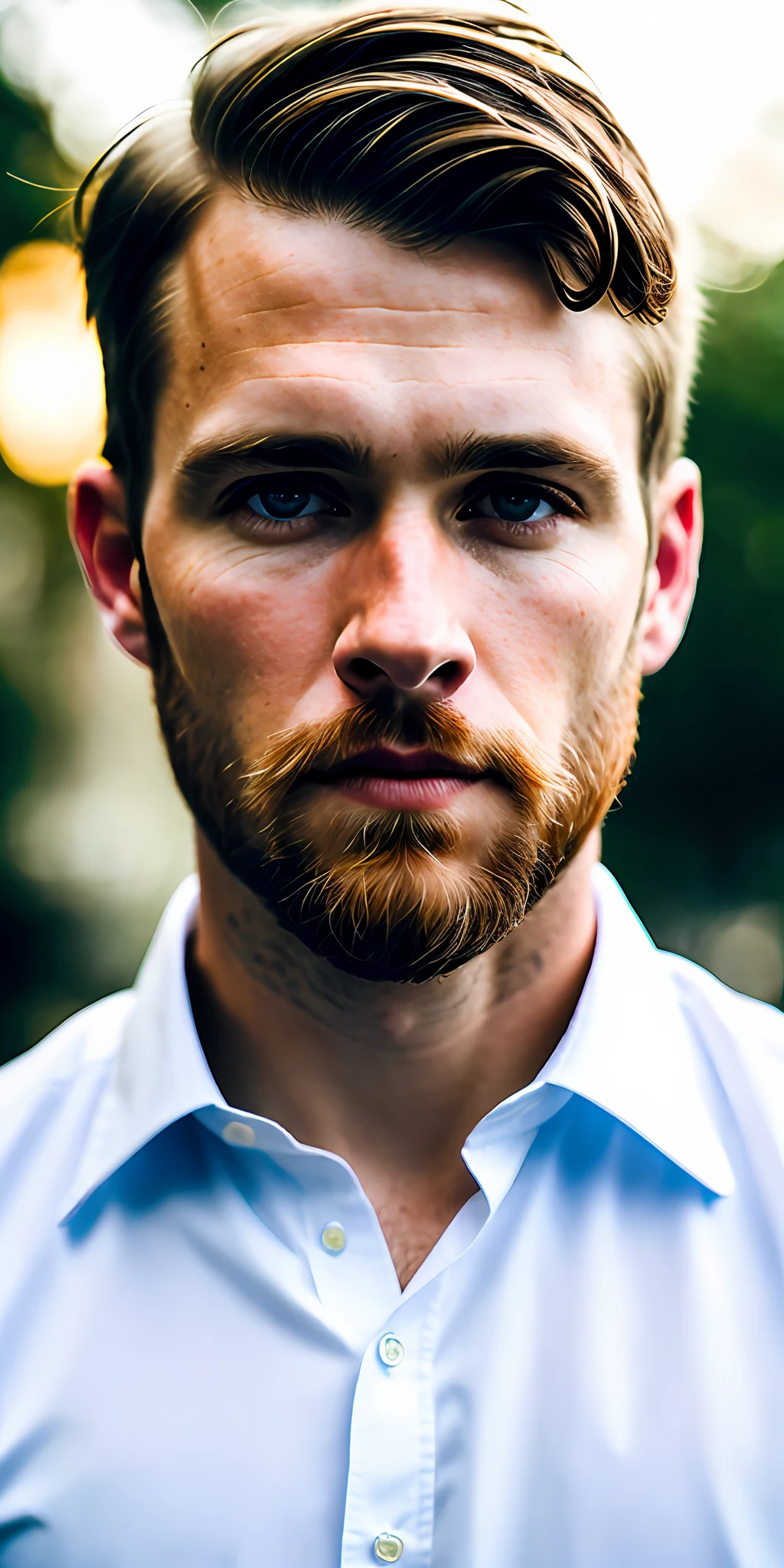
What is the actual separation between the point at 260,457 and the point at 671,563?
645 mm

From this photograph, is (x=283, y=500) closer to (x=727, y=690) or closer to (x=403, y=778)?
(x=403, y=778)

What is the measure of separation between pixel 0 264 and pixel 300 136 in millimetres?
2972

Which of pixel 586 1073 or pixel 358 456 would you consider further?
pixel 586 1073

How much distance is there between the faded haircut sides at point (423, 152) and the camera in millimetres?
1279

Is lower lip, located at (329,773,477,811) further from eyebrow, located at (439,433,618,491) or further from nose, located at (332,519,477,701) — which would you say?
eyebrow, located at (439,433,618,491)

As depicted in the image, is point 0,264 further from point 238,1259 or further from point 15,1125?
point 238,1259

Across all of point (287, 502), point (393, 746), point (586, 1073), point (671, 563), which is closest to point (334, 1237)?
point (586, 1073)

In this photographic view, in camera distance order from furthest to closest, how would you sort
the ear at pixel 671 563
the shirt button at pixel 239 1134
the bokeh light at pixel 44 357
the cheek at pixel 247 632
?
the bokeh light at pixel 44 357
the ear at pixel 671 563
the shirt button at pixel 239 1134
the cheek at pixel 247 632

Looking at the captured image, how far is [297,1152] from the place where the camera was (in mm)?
1417

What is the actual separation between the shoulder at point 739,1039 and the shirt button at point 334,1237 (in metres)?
0.55

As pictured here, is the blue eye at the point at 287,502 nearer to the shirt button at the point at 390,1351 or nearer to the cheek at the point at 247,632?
the cheek at the point at 247,632

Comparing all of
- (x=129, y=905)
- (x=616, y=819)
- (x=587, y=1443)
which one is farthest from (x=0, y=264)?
(x=587, y=1443)

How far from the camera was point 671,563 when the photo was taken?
1645 millimetres

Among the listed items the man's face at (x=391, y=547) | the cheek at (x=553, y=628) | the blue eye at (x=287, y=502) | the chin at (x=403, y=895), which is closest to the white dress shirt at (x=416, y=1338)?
the chin at (x=403, y=895)
